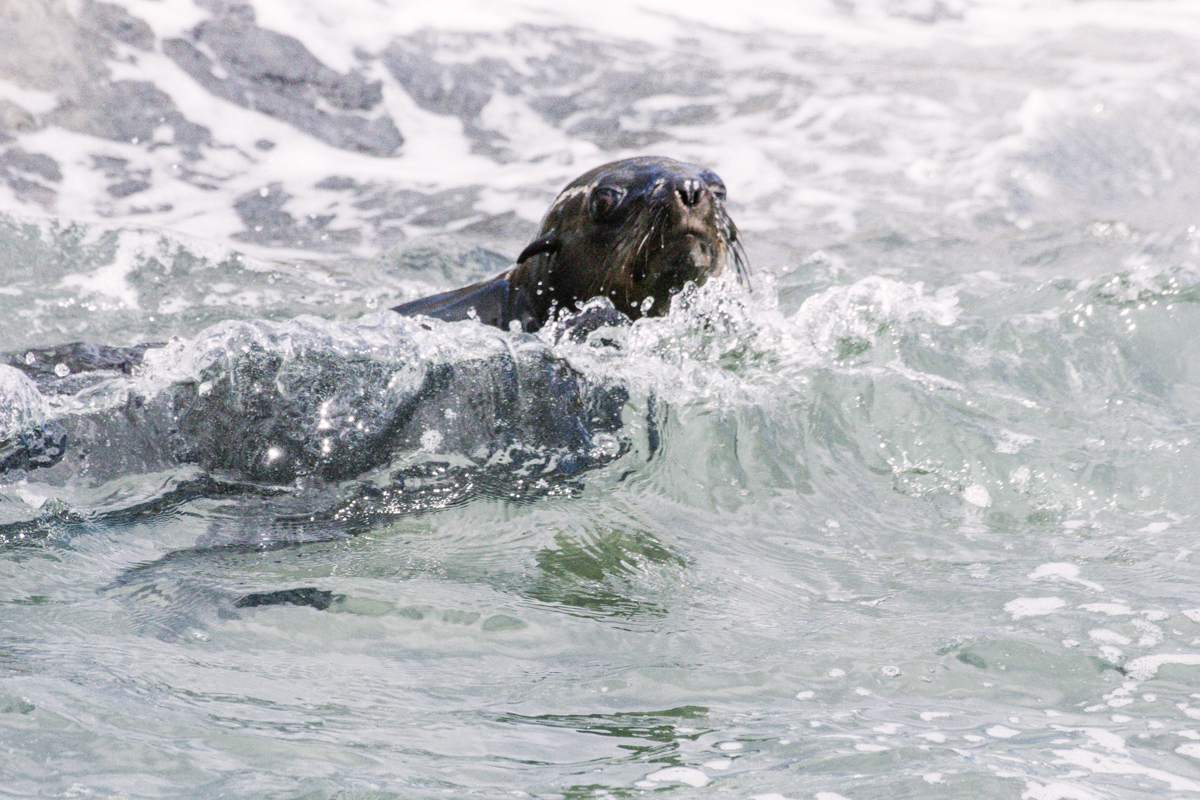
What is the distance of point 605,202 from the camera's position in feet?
14.4

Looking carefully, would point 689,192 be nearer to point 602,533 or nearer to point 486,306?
point 486,306

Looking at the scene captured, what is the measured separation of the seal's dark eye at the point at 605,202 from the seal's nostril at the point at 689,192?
0.83 ft

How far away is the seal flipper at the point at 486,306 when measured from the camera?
15.2 ft

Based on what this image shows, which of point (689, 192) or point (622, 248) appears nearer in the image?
point (689, 192)

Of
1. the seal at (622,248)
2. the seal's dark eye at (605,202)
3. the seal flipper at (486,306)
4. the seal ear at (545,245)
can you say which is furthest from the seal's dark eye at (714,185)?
the seal flipper at (486,306)

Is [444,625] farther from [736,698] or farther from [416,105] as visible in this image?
[416,105]

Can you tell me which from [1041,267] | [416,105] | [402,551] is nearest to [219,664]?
[402,551]

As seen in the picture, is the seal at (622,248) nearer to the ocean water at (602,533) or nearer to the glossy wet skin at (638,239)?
the glossy wet skin at (638,239)

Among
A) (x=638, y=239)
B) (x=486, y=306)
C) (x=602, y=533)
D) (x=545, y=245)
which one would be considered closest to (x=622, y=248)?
(x=638, y=239)

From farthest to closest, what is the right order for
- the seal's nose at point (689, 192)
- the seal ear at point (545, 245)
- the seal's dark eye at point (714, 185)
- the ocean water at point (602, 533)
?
the seal ear at point (545, 245) < the seal's dark eye at point (714, 185) < the seal's nose at point (689, 192) < the ocean water at point (602, 533)

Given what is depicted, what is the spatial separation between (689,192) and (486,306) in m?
1.00

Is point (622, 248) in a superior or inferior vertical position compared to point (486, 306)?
superior

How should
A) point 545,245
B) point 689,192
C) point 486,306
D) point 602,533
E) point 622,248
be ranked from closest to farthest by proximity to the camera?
point 602,533 → point 689,192 → point 622,248 → point 545,245 → point 486,306

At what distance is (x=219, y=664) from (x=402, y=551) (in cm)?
72
